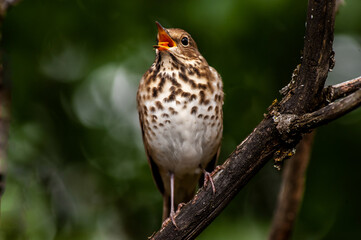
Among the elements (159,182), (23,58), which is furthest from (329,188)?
(23,58)

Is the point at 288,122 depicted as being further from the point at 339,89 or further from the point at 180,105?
the point at 180,105

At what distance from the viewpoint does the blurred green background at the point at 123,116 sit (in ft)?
16.8

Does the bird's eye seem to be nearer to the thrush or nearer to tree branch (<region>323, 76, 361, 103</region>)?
the thrush

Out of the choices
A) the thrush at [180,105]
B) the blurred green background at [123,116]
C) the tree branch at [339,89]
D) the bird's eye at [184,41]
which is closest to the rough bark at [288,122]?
the tree branch at [339,89]

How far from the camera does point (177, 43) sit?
4844 mm

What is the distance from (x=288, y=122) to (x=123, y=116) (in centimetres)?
306

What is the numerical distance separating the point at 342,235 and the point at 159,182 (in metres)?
1.93

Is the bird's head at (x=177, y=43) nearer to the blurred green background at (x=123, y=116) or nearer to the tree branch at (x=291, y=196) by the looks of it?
the blurred green background at (x=123, y=116)

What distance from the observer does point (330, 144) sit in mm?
5234

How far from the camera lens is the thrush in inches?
179

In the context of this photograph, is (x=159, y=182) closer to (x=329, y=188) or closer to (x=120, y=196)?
(x=120, y=196)

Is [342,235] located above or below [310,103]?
below

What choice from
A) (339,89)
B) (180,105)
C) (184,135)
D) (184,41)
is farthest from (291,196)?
(339,89)

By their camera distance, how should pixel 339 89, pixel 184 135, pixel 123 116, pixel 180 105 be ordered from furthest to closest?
pixel 123 116 → pixel 184 135 → pixel 180 105 → pixel 339 89
